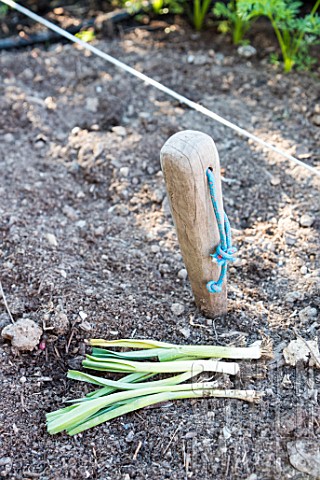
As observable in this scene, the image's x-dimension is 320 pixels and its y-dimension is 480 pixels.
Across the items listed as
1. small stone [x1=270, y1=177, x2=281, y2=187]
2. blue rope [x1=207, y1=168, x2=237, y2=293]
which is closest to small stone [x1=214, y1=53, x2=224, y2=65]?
small stone [x1=270, y1=177, x2=281, y2=187]

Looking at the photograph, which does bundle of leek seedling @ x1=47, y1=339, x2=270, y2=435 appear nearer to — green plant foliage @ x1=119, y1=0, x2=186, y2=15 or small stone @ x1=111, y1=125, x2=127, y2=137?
small stone @ x1=111, y1=125, x2=127, y2=137

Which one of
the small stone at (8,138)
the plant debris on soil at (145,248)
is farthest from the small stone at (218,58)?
the small stone at (8,138)

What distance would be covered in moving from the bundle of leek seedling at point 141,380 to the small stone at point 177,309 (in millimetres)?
197

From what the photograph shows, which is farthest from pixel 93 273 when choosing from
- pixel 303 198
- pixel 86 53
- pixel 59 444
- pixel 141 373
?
pixel 86 53

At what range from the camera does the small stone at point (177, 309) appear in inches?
82.7

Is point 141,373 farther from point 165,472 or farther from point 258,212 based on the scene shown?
point 258,212

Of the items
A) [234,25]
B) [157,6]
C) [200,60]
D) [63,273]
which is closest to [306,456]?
[63,273]

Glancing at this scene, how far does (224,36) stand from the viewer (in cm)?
349

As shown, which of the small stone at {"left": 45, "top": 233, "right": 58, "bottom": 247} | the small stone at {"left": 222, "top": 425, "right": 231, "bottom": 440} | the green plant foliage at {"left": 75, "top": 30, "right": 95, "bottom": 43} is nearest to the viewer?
the small stone at {"left": 222, "top": 425, "right": 231, "bottom": 440}

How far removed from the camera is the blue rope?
175 cm

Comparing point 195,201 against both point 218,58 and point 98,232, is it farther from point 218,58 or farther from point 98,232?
point 218,58

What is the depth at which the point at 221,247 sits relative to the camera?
1.85m

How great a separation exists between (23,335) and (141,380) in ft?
1.29

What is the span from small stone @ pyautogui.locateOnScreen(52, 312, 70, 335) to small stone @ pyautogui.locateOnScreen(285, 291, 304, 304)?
2.34ft
